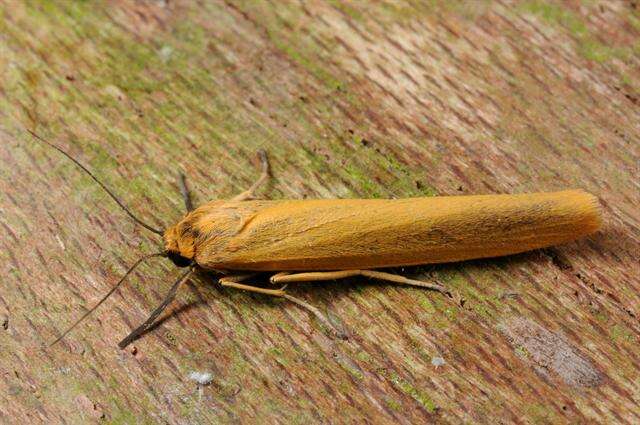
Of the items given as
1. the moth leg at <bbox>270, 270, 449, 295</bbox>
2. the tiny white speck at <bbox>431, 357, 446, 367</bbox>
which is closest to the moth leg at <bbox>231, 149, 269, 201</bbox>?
the moth leg at <bbox>270, 270, 449, 295</bbox>

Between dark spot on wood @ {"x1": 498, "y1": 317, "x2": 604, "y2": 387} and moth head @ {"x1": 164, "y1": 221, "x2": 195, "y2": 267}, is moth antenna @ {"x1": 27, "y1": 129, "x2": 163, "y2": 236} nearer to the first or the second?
moth head @ {"x1": 164, "y1": 221, "x2": 195, "y2": 267}

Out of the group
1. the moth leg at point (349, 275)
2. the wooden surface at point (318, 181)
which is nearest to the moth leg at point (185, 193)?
the wooden surface at point (318, 181)

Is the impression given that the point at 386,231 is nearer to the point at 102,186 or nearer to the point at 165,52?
the point at 102,186

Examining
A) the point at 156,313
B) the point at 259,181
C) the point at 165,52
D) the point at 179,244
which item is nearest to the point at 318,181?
the point at 259,181

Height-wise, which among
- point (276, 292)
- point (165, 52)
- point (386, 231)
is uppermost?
point (386, 231)

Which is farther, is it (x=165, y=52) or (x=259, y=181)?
(x=165, y=52)

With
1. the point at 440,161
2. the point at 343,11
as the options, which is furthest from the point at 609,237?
the point at 343,11

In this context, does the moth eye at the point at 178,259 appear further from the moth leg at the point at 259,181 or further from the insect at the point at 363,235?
the moth leg at the point at 259,181
